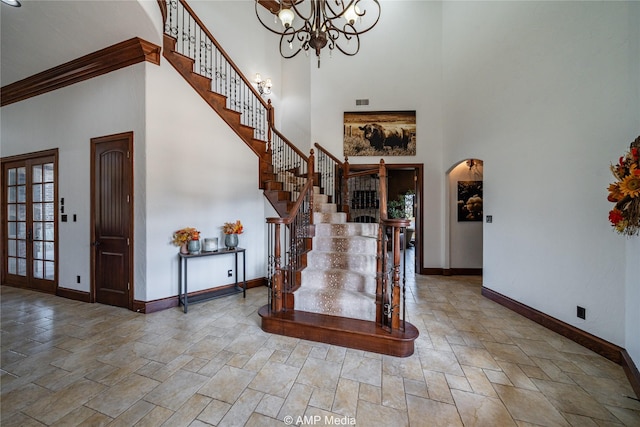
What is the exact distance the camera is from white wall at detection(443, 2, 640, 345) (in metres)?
2.44

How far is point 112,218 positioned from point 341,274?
3351 mm

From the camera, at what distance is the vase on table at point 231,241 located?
4.01 metres

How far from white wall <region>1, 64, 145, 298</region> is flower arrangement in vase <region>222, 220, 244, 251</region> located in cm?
113

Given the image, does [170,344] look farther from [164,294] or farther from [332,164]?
[332,164]

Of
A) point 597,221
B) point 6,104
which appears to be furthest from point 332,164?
point 6,104

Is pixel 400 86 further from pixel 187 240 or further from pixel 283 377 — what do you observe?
pixel 283 377

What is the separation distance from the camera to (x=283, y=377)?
2.11 m

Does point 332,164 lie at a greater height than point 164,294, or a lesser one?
greater

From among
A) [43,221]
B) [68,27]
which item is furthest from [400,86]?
[43,221]

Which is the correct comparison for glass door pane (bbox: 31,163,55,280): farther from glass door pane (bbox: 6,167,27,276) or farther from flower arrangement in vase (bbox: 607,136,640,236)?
flower arrangement in vase (bbox: 607,136,640,236)

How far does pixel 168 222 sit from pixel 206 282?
111cm

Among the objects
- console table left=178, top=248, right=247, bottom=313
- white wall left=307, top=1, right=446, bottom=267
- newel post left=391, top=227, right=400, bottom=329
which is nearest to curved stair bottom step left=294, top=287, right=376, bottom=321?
newel post left=391, top=227, right=400, bottom=329

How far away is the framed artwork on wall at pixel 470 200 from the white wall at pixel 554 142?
1.44 m

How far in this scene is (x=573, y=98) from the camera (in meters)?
2.79
